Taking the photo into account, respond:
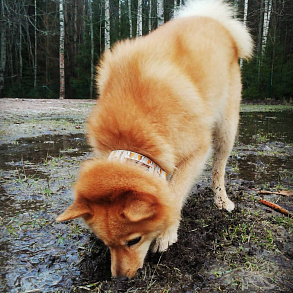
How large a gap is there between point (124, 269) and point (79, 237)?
2.15 feet

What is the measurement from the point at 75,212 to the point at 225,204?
70.0 inches

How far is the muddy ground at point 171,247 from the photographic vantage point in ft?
6.17

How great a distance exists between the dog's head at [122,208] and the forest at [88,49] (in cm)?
1715

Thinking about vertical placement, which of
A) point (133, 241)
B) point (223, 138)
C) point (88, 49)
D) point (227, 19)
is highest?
point (88, 49)

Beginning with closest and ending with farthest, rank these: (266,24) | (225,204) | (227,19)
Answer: (225,204), (227,19), (266,24)

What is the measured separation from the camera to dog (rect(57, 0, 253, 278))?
1.83m

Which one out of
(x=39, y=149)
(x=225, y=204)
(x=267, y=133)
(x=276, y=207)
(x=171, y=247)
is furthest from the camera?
(x=267, y=133)

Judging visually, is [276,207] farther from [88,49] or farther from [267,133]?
[88,49]

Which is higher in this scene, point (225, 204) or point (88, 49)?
point (88, 49)

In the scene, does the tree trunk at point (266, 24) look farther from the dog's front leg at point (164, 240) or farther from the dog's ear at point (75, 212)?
the dog's ear at point (75, 212)

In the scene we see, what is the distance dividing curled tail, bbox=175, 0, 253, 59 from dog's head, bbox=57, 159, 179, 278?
2.28m

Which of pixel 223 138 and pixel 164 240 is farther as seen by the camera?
pixel 223 138

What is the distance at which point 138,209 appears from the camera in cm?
173

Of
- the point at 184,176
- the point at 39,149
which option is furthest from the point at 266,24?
the point at 184,176
